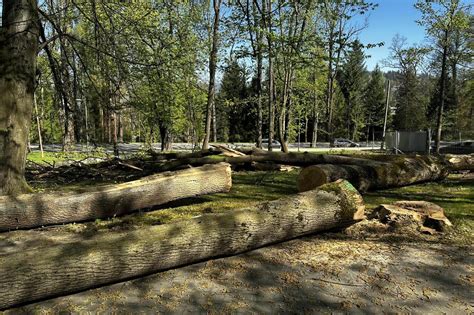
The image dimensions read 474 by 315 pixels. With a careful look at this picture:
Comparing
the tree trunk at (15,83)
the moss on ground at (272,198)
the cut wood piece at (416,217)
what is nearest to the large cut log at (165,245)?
the cut wood piece at (416,217)

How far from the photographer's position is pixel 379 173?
8.88 meters

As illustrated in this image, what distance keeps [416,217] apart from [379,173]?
3.09m

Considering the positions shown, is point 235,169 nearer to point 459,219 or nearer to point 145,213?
point 145,213

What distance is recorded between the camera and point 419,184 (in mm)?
10031

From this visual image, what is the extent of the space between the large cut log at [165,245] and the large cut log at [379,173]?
2.08 m

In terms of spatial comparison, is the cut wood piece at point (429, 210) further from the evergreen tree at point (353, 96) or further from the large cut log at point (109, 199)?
the evergreen tree at point (353, 96)

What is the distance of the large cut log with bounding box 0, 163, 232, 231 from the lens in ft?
19.7

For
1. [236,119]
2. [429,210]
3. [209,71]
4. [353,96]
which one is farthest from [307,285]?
[353,96]

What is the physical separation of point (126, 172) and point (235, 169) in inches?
149

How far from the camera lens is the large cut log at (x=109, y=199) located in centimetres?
601

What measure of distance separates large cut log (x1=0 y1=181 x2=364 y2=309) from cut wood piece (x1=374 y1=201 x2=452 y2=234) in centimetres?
67

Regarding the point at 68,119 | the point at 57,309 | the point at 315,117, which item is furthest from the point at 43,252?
the point at 315,117

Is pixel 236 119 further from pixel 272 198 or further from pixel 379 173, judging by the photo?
pixel 272 198

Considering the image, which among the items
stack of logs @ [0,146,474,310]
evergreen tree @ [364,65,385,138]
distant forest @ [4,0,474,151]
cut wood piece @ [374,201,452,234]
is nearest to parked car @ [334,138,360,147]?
distant forest @ [4,0,474,151]
